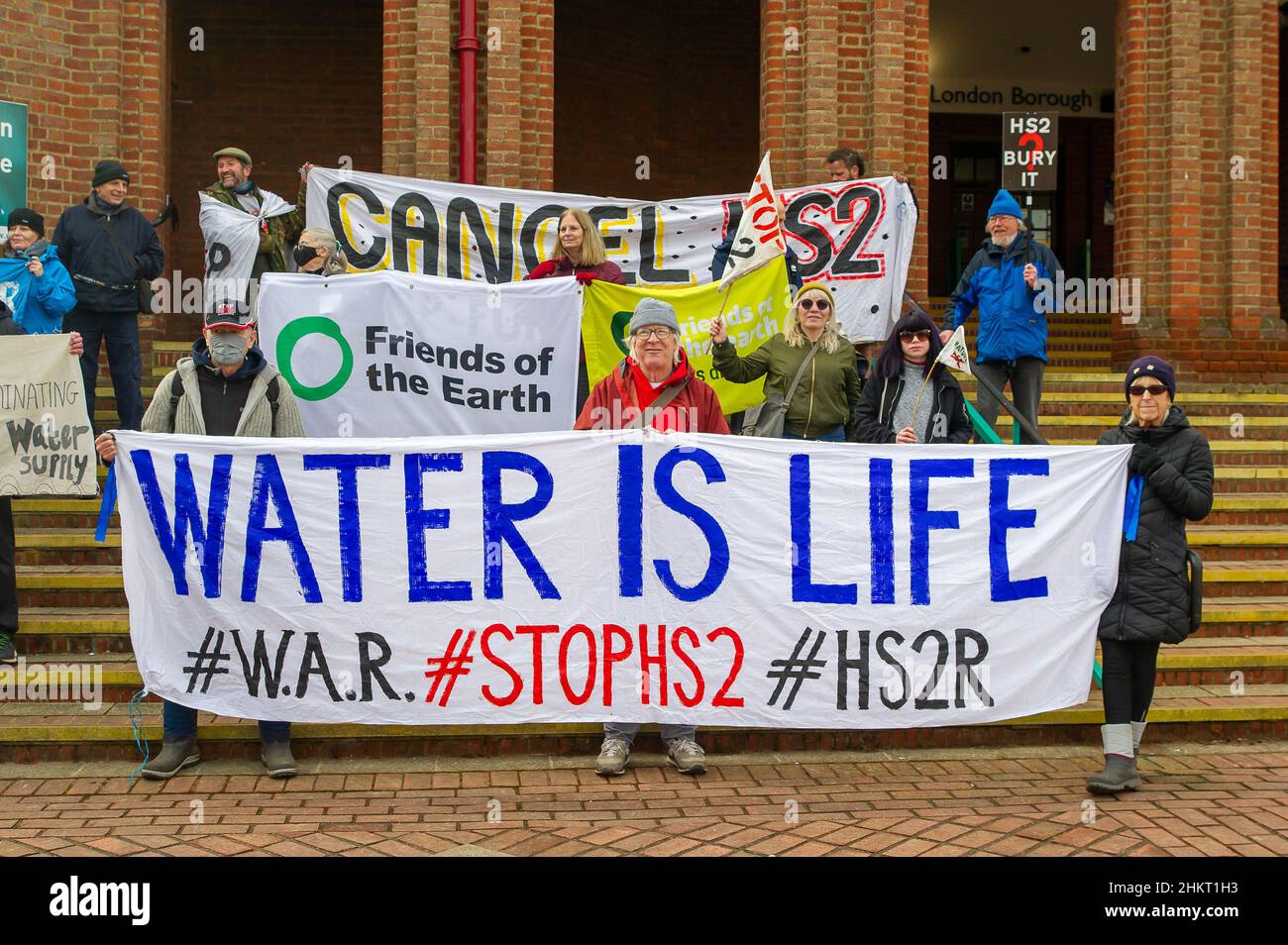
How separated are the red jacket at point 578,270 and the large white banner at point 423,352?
14cm

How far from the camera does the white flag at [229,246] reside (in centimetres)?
961

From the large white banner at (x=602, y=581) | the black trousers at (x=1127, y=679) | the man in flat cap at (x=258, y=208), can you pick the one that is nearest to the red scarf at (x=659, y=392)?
the large white banner at (x=602, y=581)

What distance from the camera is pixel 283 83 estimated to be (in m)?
14.7

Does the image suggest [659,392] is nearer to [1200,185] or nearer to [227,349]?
[227,349]

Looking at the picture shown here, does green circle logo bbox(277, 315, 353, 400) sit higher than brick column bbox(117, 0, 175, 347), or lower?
lower

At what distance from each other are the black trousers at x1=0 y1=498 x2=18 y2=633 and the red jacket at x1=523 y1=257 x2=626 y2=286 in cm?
357

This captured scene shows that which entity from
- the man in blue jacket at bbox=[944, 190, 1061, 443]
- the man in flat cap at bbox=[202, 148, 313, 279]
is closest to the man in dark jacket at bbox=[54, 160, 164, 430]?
the man in flat cap at bbox=[202, 148, 313, 279]

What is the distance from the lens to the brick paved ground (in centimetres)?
521

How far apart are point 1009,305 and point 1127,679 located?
3.27 m

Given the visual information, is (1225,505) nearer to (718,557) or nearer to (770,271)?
(770,271)

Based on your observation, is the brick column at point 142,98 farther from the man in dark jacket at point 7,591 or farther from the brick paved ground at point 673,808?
the brick paved ground at point 673,808

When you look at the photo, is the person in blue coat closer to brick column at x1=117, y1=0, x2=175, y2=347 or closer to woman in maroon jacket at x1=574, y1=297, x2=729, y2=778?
brick column at x1=117, y1=0, x2=175, y2=347

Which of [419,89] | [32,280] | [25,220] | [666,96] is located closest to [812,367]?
[32,280]

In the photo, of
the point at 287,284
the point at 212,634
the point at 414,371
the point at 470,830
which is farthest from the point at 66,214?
the point at 470,830
